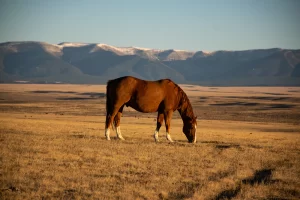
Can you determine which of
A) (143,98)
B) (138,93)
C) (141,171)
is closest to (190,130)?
(143,98)

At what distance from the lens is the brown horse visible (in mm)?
18141

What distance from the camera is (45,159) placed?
1307 cm

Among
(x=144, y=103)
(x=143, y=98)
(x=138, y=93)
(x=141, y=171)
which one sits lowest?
(x=141, y=171)

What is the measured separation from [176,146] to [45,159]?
5966 mm

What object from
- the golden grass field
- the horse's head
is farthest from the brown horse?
the golden grass field

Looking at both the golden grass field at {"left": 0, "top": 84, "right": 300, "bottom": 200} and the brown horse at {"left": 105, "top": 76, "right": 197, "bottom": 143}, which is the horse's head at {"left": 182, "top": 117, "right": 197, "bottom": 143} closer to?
the brown horse at {"left": 105, "top": 76, "right": 197, "bottom": 143}

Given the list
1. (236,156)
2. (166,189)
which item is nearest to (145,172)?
(166,189)

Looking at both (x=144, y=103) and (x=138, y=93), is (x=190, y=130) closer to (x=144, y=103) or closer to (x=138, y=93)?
(x=144, y=103)

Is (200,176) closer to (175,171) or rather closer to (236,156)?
(175,171)

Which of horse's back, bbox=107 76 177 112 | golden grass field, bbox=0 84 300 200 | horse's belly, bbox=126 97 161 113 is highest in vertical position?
horse's back, bbox=107 76 177 112

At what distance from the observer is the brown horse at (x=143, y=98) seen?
18.1 meters

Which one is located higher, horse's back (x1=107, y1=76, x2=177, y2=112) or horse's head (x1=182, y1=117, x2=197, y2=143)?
horse's back (x1=107, y1=76, x2=177, y2=112)

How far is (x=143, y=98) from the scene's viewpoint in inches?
723

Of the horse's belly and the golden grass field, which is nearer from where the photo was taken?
the golden grass field
